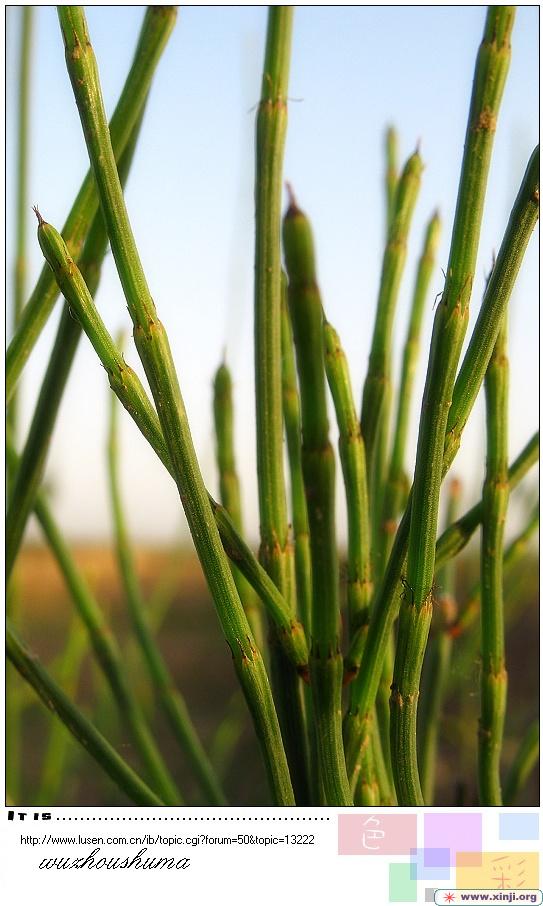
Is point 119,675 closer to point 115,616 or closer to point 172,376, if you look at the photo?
point 172,376

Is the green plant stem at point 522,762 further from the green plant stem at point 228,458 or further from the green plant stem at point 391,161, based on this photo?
the green plant stem at point 391,161

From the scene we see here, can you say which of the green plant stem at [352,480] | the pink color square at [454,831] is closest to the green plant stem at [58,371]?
the green plant stem at [352,480]

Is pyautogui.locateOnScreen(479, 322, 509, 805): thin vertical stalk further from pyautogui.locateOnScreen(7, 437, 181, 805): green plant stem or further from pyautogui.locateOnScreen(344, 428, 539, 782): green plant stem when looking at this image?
pyautogui.locateOnScreen(7, 437, 181, 805): green plant stem

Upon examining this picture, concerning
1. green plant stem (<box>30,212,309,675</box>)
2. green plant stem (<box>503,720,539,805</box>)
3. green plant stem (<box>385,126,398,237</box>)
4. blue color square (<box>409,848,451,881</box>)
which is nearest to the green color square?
blue color square (<box>409,848,451,881</box>)

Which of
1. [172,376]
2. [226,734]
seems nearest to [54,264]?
[172,376]

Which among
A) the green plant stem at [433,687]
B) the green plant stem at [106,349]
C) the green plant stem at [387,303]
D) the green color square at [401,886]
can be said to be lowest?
the green color square at [401,886]

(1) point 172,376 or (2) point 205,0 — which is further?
(2) point 205,0
